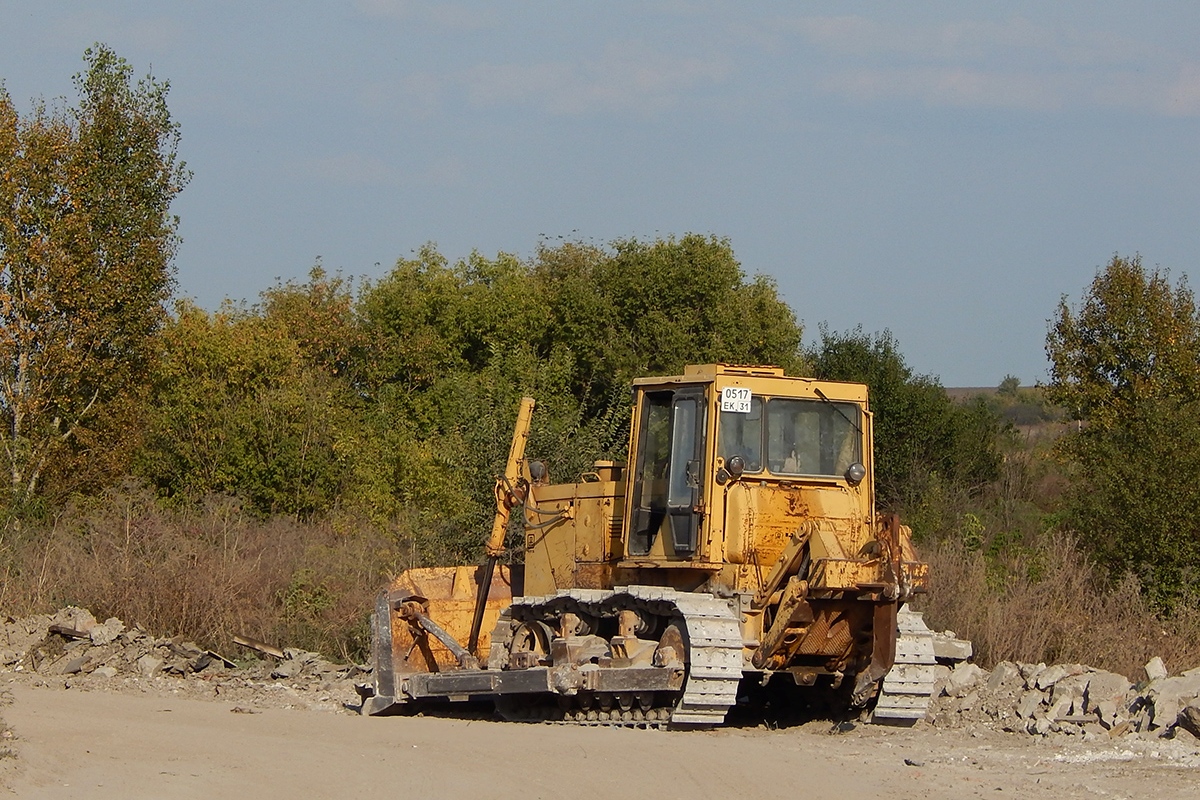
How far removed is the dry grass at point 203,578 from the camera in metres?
21.1

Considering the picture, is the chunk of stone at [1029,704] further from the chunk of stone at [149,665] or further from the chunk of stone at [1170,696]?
the chunk of stone at [149,665]

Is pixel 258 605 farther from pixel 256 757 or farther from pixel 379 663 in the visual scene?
pixel 256 757

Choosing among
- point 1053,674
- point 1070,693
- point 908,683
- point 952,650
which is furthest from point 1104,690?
point 952,650

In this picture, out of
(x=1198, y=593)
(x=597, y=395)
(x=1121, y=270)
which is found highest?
(x=1121, y=270)

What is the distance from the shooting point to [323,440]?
32375 mm

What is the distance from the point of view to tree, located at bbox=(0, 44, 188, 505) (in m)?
29.5

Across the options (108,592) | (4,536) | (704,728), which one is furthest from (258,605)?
(704,728)

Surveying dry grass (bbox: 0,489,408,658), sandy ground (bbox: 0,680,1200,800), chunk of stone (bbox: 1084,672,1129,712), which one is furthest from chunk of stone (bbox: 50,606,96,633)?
chunk of stone (bbox: 1084,672,1129,712)

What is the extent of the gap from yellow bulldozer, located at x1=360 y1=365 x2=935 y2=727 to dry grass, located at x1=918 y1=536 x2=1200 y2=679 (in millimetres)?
3808

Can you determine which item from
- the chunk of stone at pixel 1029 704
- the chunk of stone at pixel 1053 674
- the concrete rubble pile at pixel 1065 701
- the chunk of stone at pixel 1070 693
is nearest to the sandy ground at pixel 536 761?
the concrete rubble pile at pixel 1065 701

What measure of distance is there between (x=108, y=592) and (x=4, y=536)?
4542 mm

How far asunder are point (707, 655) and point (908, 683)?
6.51ft

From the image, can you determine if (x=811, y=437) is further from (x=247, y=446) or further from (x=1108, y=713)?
(x=247, y=446)

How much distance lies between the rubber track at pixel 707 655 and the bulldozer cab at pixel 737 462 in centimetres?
52
